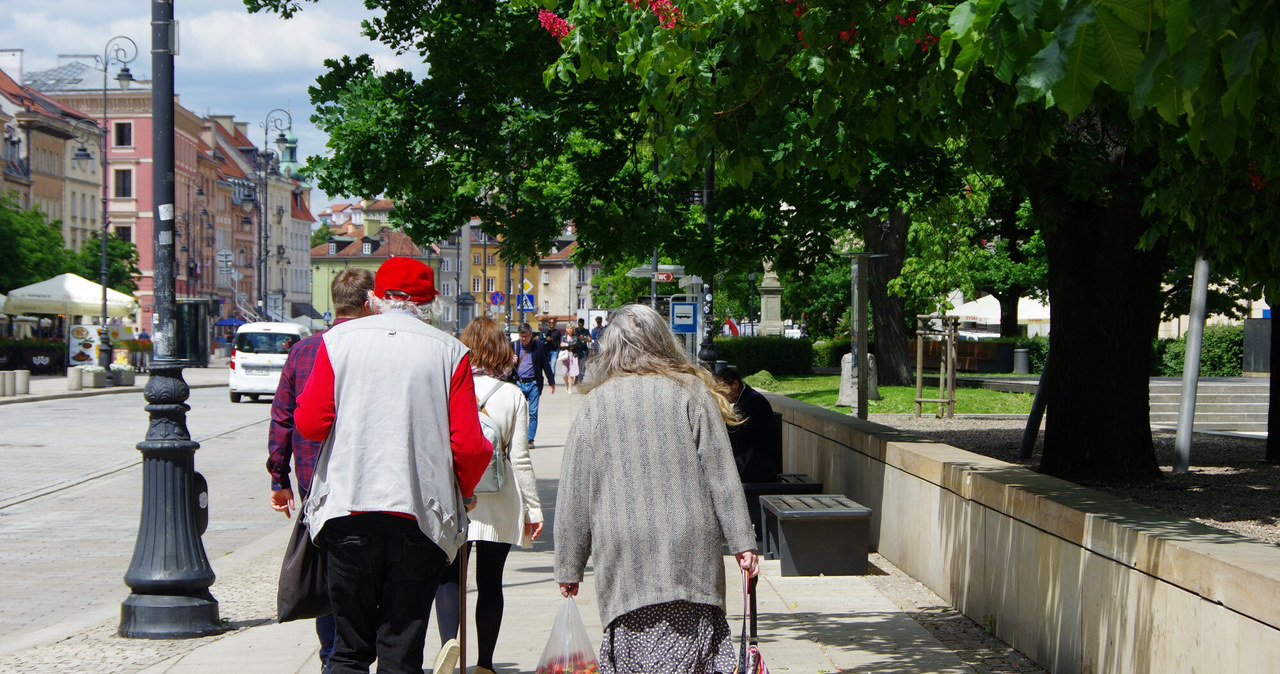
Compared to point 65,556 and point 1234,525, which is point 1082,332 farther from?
point 65,556

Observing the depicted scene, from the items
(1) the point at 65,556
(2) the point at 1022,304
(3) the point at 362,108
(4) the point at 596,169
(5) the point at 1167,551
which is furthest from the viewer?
(2) the point at 1022,304

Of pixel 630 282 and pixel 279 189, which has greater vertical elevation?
pixel 279 189

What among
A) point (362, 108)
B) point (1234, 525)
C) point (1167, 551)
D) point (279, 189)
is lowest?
point (1234, 525)

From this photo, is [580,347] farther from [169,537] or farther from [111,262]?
[169,537]

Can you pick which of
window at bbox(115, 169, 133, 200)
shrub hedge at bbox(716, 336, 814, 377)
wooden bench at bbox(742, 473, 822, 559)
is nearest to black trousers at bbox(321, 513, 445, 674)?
wooden bench at bbox(742, 473, 822, 559)

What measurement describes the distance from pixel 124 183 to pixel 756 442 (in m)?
87.9

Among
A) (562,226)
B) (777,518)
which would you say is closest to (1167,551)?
(777,518)

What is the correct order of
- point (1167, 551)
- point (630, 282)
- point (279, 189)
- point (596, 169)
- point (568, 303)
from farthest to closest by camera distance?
1. point (568, 303)
2. point (279, 189)
3. point (630, 282)
4. point (596, 169)
5. point (1167, 551)

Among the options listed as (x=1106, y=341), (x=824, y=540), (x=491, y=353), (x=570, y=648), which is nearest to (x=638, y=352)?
(x=570, y=648)

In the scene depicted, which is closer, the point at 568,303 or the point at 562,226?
the point at 562,226

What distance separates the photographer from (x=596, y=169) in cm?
1483

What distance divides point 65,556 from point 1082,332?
804 centimetres

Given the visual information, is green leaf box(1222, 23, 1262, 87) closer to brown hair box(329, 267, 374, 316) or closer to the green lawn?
brown hair box(329, 267, 374, 316)

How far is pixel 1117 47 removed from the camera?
279 centimetres
